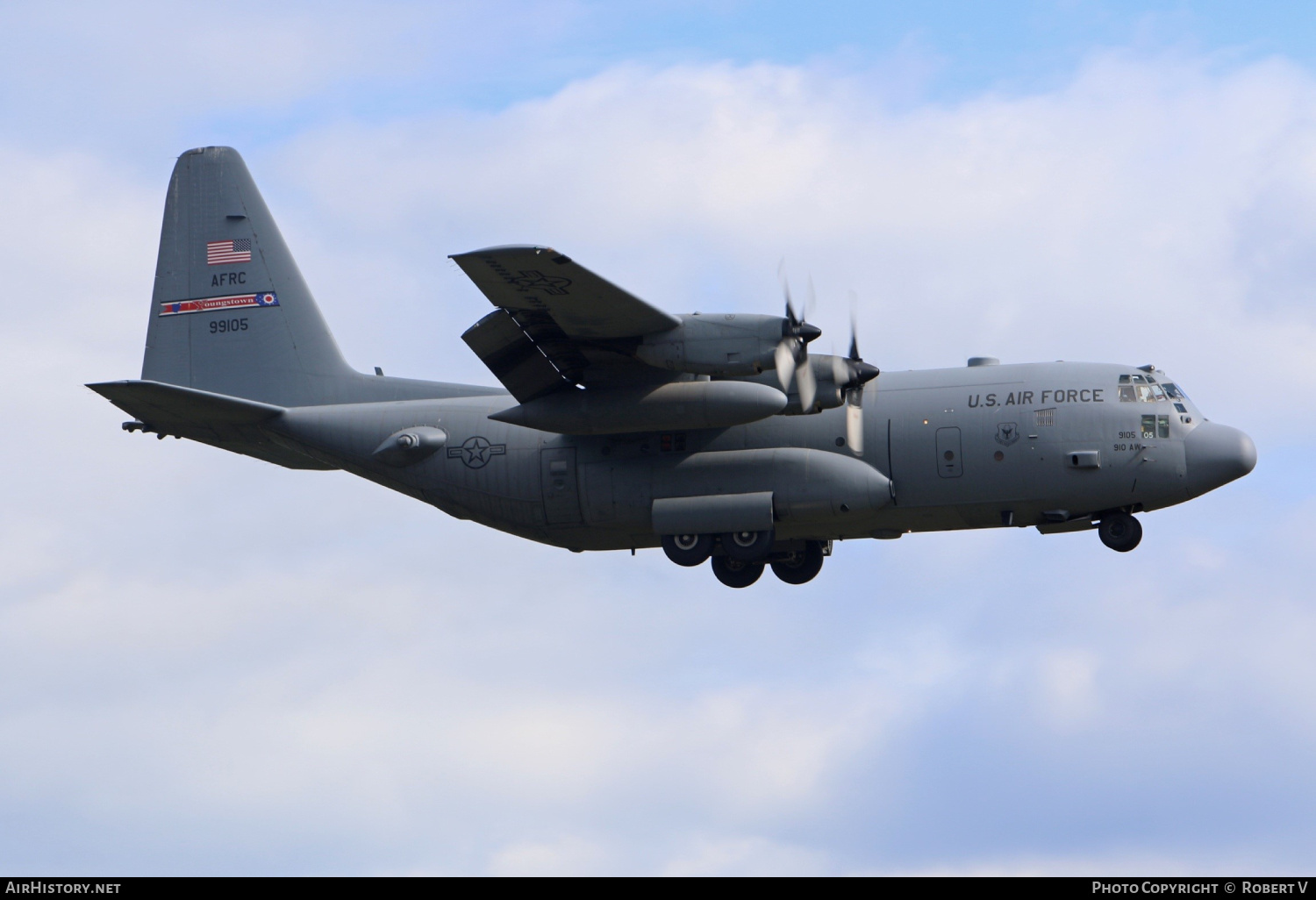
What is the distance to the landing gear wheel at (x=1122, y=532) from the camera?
23500 millimetres

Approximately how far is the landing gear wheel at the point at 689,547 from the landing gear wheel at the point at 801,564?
2295 millimetres

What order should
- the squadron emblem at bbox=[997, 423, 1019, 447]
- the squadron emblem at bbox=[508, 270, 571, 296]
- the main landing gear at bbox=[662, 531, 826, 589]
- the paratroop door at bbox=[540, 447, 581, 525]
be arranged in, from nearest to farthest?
the squadron emblem at bbox=[508, 270, 571, 296] < the squadron emblem at bbox=[997, 423, 1019, 447] < the main landing gear at bbox=[662, 531, 826, 589] < the paratroop door at bbox=[540, 447, 581, 525]

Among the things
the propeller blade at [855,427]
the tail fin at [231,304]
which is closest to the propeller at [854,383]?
the propeller blade at [855,427]

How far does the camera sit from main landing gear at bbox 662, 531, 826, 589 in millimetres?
23922

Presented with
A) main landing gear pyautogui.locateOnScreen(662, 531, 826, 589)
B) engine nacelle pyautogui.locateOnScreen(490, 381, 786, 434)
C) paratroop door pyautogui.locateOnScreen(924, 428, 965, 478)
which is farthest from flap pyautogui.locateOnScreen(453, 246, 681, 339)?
paratroop door pyautogui.locateOnScreen(924, 428, 965, 478)

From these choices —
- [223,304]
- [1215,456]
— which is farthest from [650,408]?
[223,304]

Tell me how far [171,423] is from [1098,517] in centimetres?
1466

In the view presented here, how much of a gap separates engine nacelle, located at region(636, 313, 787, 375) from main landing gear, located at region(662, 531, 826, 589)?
3.18m

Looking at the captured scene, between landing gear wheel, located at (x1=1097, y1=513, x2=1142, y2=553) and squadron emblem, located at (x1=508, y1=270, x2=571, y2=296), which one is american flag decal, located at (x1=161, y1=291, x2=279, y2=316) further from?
landing gear wheel, located at (x1=1097, y1=513, x2=1142, y2=553)

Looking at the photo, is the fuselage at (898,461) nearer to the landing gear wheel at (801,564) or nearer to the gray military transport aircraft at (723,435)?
the gray military transport aircraft at (723,435)

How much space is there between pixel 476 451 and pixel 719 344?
5163 millimetres

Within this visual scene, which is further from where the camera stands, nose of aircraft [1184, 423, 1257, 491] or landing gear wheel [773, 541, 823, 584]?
landing gear wheel [773, 541, 823, 584]

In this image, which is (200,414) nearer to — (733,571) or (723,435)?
(723,435)
